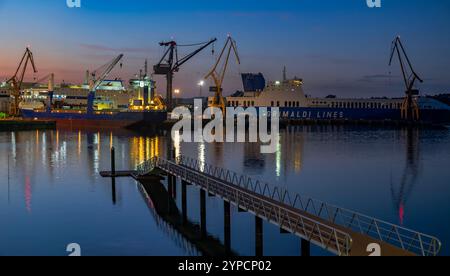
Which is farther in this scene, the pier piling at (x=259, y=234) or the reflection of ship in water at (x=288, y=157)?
the reflection of ship in water at (x=288, y=157)

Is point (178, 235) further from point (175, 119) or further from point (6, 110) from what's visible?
point (6, 110)

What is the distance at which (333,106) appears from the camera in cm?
12862

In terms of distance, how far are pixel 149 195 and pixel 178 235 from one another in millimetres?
7712

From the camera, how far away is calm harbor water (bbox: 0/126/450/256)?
22.5 metres

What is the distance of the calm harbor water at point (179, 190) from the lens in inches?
888

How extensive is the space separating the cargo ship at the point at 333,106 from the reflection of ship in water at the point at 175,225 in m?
94.5

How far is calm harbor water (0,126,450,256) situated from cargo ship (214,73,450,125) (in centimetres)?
6087

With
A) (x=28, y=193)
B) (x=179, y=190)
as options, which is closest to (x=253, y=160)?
(x=179, y=190)

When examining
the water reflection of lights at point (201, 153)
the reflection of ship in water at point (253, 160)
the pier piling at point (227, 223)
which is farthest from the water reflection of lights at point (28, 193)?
the reflection of ship in water at point (253, 160)

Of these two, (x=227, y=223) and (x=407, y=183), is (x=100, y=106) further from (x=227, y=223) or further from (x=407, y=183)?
(x=227, y=223)

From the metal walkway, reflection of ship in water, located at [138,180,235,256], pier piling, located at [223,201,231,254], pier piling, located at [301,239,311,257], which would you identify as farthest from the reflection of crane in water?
pier piling, located at [301,239,311,257]

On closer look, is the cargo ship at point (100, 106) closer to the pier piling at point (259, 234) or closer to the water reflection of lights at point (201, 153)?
the water reflection of lights at point (201, 153)
